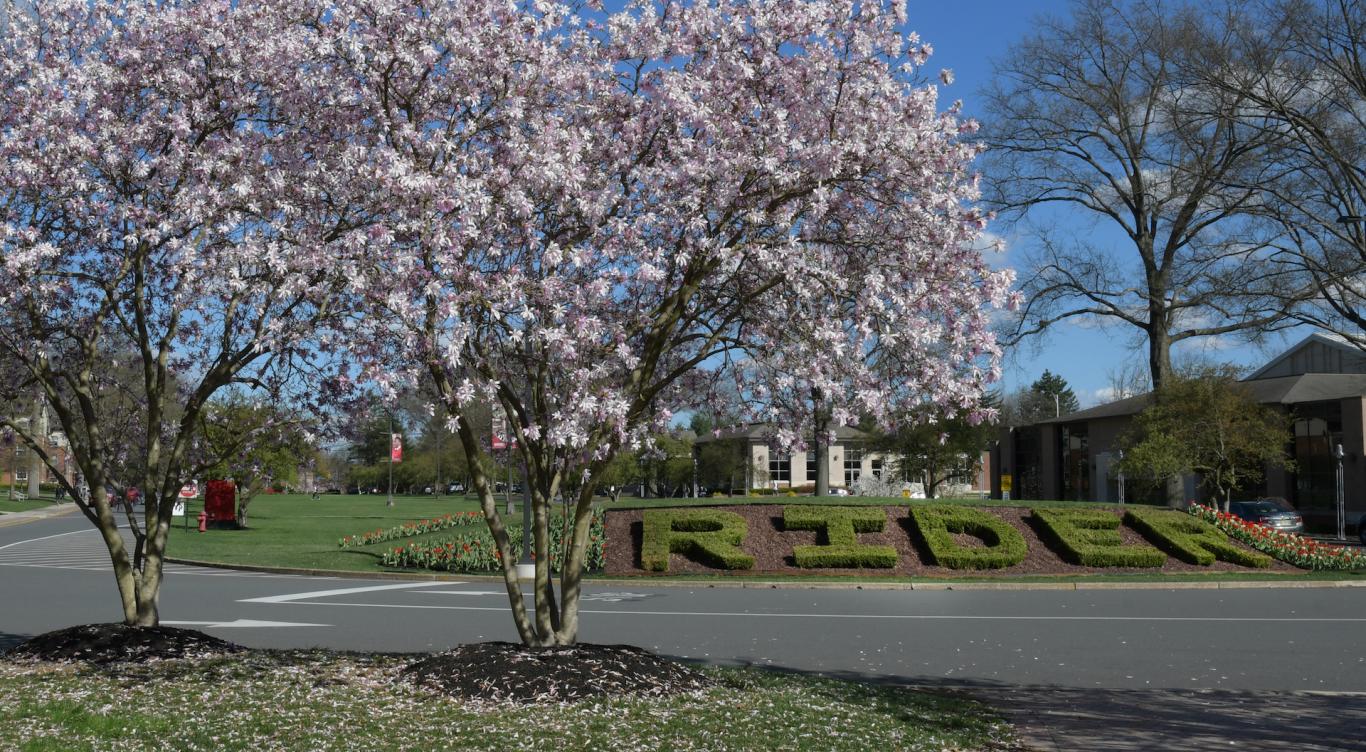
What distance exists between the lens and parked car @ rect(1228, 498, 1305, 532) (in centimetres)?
3472

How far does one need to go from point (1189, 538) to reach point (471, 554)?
14619 millimetres

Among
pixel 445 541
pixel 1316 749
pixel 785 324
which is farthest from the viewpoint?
pixel 445 541

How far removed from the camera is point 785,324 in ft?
28.2

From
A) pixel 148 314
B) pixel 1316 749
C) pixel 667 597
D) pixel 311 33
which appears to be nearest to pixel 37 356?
pixel 148 314

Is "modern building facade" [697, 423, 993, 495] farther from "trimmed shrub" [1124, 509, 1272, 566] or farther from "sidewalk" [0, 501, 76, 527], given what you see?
"trimmed shrub" [1124, 509, 1272, 566]

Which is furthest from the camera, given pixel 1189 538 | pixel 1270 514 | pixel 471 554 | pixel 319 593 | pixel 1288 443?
pixel 1288 443

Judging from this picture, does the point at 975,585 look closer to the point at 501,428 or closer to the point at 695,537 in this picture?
the point at 695,537

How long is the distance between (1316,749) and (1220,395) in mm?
32343

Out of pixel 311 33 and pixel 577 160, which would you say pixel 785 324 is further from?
pixel 311 33

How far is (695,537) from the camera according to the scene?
2322 cm

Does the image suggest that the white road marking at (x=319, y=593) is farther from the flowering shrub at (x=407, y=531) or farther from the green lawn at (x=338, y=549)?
the flowering shrub at (x=407, y=531)

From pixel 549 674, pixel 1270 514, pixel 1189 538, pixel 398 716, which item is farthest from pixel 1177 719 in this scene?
pixel 1270 514

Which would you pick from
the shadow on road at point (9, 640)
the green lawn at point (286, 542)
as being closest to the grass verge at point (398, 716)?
the shadow on road at point (9, 640)

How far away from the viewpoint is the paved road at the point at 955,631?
29.0ft
